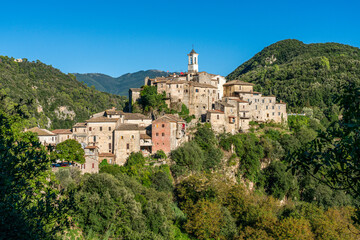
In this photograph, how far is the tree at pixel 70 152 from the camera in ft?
120

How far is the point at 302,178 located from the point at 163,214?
101 feet

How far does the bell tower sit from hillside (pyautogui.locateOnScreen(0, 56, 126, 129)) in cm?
4625

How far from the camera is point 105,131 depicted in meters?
43.5

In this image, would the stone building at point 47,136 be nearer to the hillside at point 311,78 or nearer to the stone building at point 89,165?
the stone building at point 89,165

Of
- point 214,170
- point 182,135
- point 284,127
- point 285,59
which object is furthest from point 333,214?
point 285,59

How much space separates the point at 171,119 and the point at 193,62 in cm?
2470

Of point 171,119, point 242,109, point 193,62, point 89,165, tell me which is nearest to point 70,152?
point 89,165

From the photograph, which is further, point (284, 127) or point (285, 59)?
point (285, 59)

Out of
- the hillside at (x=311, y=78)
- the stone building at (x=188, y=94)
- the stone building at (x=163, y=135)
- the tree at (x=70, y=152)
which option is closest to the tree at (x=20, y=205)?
the tree at (x=70, y=152)

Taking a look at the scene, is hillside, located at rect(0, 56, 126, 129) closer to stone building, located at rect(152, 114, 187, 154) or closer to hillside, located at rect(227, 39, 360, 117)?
stone building, located at rect(152, 114, 187, 154)

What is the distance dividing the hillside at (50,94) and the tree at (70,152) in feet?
185

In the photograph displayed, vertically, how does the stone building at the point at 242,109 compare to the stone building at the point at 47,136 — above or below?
above

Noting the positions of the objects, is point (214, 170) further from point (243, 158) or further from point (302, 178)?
point (302, 178)

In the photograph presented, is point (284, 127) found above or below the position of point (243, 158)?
above
